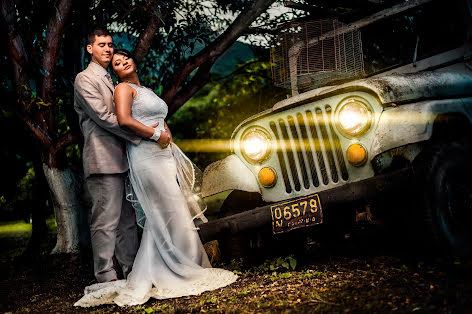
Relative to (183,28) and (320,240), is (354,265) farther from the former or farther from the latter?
(183,28)

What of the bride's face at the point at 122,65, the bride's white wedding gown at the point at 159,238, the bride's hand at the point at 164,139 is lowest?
the bride's white wedding gown at the point at 159,238

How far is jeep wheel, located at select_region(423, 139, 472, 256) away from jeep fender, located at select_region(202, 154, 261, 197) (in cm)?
129

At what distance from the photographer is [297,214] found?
9.29 feet

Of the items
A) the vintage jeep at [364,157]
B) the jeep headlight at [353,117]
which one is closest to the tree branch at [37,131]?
the vintage jeep at [364,157]

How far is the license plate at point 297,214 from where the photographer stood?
2.76 metres

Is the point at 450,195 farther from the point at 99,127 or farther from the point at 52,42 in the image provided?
the point at 52,42

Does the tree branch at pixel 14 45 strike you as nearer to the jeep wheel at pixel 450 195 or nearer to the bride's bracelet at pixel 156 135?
the bride's bracelet at pixel 156 135

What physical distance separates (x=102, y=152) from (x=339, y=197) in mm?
1793

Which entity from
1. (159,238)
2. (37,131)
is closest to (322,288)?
(159,238)

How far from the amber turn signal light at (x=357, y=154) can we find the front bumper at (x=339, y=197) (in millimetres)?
209

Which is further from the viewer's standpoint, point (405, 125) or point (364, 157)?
point (364, 157)

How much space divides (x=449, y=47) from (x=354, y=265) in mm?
2031

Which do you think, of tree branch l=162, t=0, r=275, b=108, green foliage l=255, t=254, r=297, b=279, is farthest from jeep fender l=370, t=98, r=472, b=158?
tree branch l=162, t=0, r=275, b=108

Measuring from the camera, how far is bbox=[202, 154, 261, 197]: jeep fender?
3305mm
